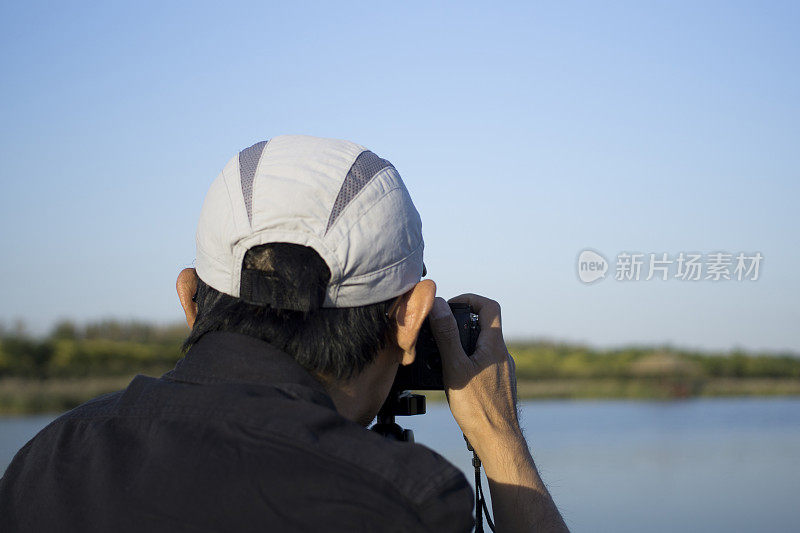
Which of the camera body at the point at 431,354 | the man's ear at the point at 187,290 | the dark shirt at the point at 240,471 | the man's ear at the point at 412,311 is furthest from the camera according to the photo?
the camera body at the point at 431,354

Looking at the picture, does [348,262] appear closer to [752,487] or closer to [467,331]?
[467,331]

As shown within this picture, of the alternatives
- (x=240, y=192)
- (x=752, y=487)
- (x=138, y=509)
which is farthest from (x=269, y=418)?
(x=752, y=487)

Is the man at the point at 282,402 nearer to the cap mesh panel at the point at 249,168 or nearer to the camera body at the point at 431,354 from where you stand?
the cap mesh panel at the point at 249,168

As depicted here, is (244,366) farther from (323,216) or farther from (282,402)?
(323,216)

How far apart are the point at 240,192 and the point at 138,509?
0.43m

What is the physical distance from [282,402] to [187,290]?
0.45 m

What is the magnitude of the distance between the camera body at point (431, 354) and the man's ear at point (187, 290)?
0.40m

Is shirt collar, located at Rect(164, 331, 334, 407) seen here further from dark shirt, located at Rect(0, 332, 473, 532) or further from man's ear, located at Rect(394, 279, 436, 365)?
man's ear, located at Rect(394, 279, 436, 365)

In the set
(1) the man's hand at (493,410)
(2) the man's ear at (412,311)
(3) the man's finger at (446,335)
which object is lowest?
(1) the man's hand at (493,410)

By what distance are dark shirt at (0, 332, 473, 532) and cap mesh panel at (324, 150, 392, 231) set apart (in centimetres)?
23

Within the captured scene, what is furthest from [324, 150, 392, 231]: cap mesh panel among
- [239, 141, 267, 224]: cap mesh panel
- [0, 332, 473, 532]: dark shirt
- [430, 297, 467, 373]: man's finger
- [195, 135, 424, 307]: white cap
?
[430, 297, 467, 373]: man's finger

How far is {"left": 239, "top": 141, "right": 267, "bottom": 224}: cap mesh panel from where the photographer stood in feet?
3.17

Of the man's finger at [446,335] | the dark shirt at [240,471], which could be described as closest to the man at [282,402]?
the dark shirt at [240,471]

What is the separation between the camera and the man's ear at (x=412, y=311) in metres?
1.04
